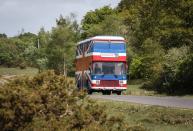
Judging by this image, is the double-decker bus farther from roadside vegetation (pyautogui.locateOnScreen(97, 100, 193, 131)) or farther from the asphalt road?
roadside vegetation (pyautogui.locateOnScreen(97, 100, 193, 131))

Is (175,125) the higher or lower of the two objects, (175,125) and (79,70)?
the lower

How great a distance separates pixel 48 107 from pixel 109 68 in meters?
31.9

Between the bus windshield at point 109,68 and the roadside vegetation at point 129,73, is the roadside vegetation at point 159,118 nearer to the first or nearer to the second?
the roadside vegetation at point 129,73

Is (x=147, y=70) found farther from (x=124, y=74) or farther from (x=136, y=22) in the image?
(x=136, y=22)

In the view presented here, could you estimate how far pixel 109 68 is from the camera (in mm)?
45500

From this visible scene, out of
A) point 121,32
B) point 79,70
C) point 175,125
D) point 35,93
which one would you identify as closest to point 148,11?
point 121,32

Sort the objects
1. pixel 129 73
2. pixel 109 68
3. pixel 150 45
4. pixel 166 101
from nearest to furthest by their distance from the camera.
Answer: pixel 166 101 < pixel 109 68 < pixel 150 45 < pixel 129 73

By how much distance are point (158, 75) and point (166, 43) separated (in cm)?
2853

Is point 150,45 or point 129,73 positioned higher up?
point 150,45

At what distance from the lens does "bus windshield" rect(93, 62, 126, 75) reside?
45156 millimetres

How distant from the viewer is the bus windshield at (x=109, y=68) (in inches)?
1778

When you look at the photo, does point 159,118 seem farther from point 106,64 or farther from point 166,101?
point 106,64

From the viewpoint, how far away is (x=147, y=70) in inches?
2660

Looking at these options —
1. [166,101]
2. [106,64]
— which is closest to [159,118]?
[166,101]
